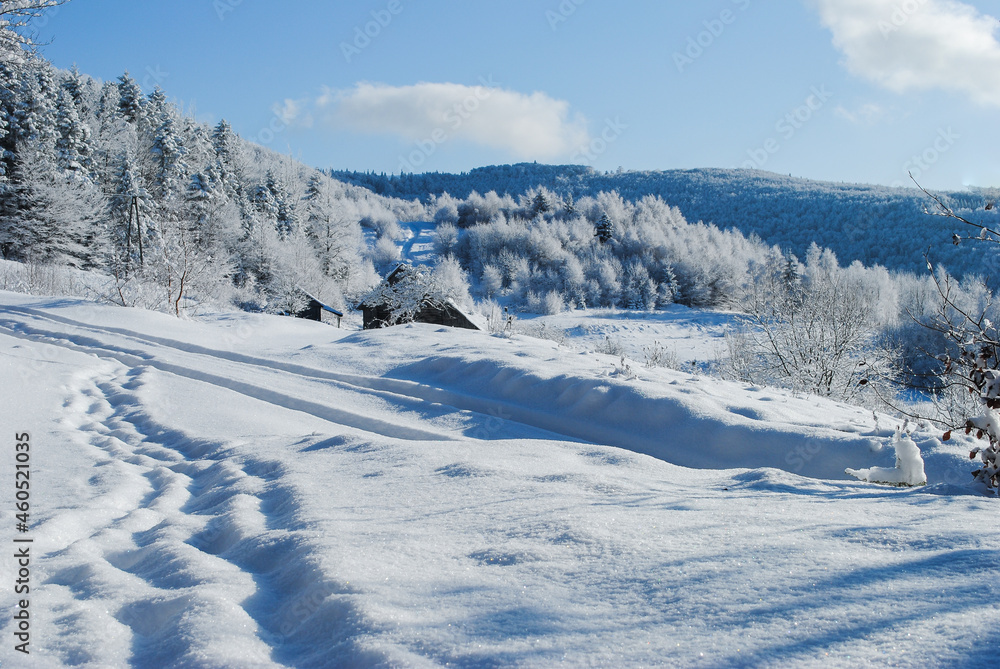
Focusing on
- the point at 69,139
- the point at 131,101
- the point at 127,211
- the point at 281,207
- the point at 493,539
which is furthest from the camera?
the point at 281,207

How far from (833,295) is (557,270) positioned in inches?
2084

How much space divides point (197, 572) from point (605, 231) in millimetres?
79930

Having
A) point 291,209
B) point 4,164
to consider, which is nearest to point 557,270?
point 291,209

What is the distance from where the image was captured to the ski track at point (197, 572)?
2117 millimetres

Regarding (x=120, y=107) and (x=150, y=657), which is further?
(x=120, y=107)

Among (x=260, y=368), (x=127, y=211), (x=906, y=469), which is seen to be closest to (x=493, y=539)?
(x=906, y=469)

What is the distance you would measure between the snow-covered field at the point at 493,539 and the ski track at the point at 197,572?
14mm

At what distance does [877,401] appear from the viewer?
16.6 metres

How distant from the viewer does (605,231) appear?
79.4m

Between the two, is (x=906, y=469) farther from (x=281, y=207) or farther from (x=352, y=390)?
(x=281, y=207)

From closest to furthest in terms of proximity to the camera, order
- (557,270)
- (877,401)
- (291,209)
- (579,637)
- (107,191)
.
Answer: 1. (579,637)
2. (877,401)
3. (107,191)
4. (291,209)
5. (557,270)

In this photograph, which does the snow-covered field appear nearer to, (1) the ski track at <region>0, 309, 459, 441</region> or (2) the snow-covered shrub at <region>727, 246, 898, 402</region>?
(1) the ski track at <region>0, 309, 459, 441</region>

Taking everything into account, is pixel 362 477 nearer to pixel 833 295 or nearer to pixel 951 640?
pixel 951 640

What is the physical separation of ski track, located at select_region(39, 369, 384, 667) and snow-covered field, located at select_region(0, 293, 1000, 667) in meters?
0.01
